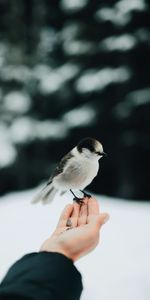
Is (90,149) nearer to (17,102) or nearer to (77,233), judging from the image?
(77,233)

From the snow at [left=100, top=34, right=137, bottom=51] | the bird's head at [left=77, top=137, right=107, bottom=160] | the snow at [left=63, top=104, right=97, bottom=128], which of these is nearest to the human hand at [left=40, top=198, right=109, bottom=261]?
the bird's head at [left=77, top=137, right=107, bottom=160]

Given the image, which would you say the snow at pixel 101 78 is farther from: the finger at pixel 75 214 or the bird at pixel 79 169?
the finger at pixel 75 214

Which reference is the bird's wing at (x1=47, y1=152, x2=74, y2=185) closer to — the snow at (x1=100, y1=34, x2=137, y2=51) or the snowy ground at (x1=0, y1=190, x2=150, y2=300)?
the snowy ground at (x1=0, y1=190, x2=150, y2=300)

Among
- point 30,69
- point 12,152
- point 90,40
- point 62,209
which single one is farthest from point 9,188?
point 90,40

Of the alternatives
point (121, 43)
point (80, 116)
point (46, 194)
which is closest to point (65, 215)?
point (46, 194)

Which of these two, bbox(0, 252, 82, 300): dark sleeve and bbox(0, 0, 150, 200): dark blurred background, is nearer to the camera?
bbox(0, 252, 82, 300): dark sleeve
